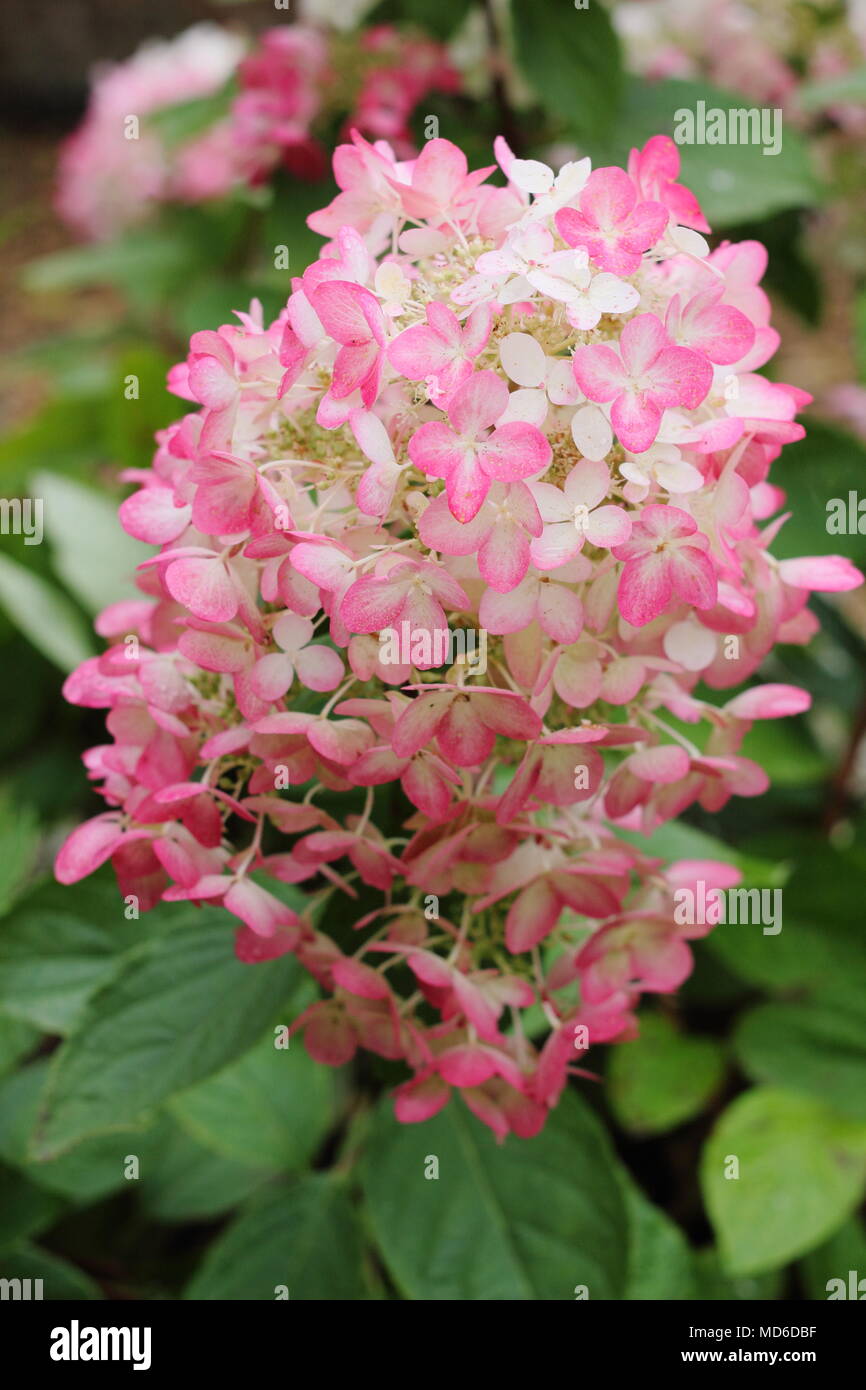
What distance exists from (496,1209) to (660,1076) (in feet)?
1.17

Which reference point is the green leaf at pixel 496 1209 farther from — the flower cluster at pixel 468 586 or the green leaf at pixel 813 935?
the green leaf at pixel 813 935

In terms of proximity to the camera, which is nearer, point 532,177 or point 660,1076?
point 532,177

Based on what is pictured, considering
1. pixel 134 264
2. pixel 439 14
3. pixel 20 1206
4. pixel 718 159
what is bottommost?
pixel 20 1206

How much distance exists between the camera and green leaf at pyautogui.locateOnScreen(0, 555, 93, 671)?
3.52 feet

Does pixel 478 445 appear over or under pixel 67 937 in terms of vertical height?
over

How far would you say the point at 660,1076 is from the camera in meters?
1.08

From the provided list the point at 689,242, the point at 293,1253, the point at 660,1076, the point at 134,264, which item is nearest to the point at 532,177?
the point at 689,242

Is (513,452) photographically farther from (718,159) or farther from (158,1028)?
(718,159)

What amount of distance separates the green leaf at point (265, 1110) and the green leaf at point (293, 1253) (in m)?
0.08

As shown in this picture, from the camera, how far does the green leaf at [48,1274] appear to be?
835mm

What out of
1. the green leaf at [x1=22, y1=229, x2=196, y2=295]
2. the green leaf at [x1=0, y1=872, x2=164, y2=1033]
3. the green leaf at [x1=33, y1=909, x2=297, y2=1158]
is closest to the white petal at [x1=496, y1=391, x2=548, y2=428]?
the green leaf at [x1=33, y1=909, x2=297, y2=1158]

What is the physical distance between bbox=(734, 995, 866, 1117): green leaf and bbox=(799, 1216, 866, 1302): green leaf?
12 cm

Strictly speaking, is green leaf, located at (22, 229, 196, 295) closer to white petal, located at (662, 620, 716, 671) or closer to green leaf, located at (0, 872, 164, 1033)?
green leaf, located at (0, 872, 164, 1033)

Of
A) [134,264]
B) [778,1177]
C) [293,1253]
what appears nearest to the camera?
[293,1253]
